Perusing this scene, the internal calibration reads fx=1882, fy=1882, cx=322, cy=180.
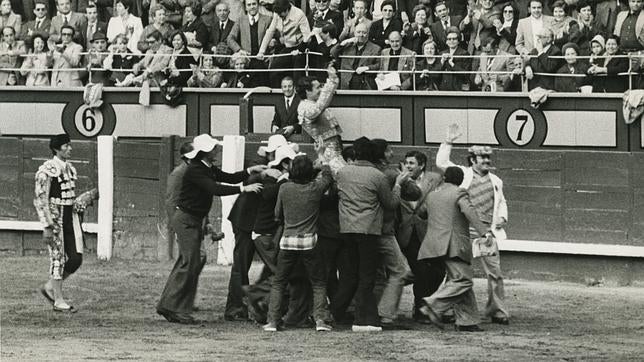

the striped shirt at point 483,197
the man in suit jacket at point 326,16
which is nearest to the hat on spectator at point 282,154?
the striped shirt at point 483,197

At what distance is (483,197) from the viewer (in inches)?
617

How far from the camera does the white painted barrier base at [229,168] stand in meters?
20.5

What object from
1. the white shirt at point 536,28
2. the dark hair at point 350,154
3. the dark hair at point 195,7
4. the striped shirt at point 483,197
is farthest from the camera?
the dark hair at point 195,7

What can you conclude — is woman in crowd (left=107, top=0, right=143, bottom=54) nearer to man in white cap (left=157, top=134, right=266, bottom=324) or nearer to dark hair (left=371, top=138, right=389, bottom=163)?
man in white cap (left=157, top=134, right=266, bottom=324)

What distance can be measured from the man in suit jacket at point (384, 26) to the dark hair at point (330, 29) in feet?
1.31

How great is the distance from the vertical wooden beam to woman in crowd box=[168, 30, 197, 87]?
1.04m

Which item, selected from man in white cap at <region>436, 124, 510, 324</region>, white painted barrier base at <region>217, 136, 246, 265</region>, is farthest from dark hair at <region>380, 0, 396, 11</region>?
man in white cap at <region>436, 124, 510, 324</region>

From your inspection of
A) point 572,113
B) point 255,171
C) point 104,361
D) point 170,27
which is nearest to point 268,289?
point 255,171

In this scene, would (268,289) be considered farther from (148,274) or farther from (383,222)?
(148,274)

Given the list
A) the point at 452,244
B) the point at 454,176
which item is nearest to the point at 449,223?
the point at 452,244

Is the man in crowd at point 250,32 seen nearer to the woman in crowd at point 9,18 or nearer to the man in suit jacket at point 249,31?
the man in suit jacket at point 249,31

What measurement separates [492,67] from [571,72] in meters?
0.91

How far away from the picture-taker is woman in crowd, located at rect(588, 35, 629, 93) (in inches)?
756

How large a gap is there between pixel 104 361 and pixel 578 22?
7.99 metres
